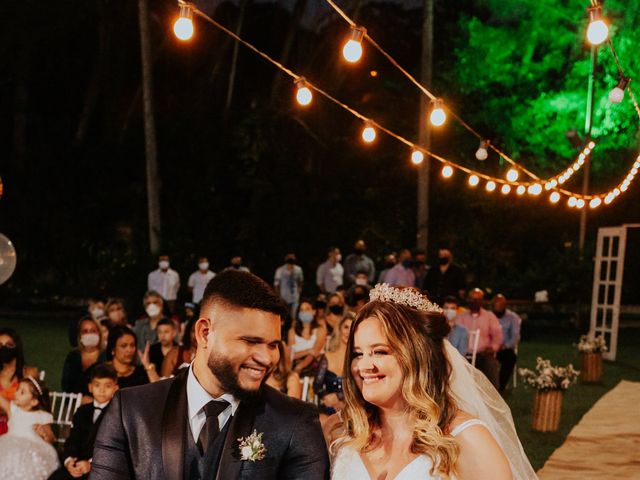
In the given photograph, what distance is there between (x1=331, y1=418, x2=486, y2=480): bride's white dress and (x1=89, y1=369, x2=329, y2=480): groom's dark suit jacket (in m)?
0.53

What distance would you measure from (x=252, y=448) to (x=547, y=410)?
7.39 m

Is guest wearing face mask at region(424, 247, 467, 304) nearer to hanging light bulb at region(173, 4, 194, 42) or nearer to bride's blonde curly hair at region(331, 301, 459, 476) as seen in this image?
hanging light bulb at region(173, 4, 194, 42)

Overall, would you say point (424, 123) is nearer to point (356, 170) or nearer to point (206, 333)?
point (356, 170)

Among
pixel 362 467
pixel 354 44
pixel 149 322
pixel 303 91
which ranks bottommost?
pixel 362 467

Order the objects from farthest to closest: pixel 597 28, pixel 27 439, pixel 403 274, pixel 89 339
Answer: pixel 403 274 → pixel 89 339 → pixel 27 439 → pixel 597 28

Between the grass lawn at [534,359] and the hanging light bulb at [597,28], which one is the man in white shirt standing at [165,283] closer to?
the grass lawn at [534,359]

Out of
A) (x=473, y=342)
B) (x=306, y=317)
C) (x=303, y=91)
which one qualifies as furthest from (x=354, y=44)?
(x=306, y=317)

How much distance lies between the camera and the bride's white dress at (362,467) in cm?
298

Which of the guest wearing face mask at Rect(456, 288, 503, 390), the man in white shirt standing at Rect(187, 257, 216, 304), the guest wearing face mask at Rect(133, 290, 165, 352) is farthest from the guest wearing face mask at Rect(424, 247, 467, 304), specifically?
the man in white shirt standing at Rect(187, 257, 216, 304)

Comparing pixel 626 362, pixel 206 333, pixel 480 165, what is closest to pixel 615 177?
pixel 480 165

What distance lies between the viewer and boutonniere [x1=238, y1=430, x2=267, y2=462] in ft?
7.88

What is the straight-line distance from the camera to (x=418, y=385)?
9.74ft

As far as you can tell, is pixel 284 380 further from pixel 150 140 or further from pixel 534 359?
pixel 150 140

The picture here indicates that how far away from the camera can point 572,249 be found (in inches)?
870
